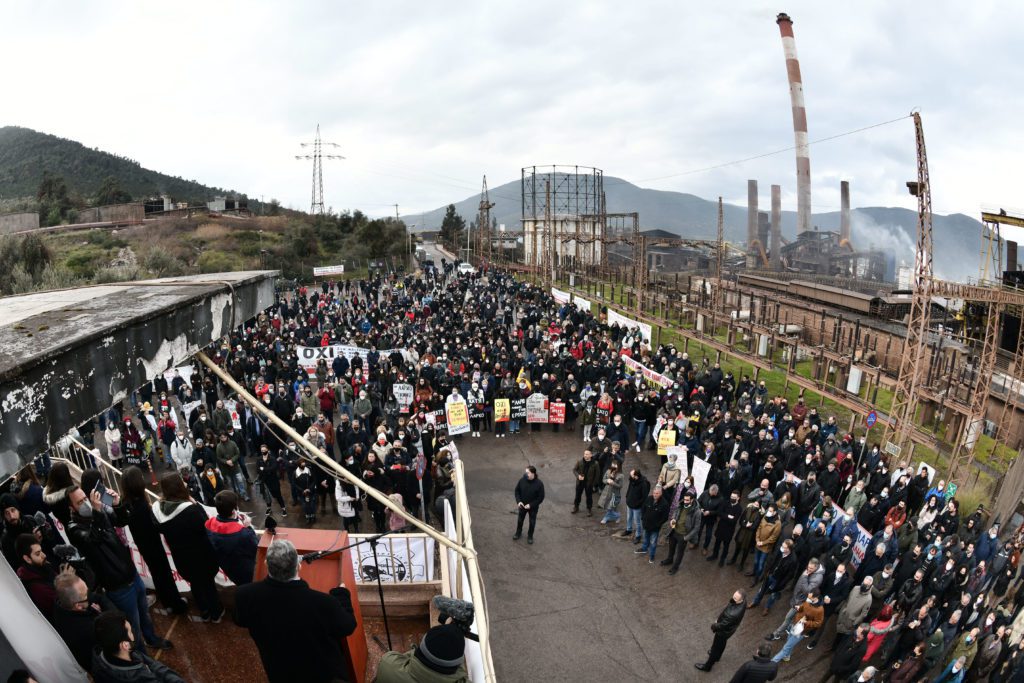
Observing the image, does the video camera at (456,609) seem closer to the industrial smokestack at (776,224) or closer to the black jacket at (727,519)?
the black jacket at (727,519)

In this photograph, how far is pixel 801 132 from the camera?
207 feet

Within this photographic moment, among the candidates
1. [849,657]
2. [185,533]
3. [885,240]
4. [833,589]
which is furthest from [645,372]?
[885,240]

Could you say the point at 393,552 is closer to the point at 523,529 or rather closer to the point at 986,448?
the point at 523,529

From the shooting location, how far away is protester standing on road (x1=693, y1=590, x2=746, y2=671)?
22.6ft

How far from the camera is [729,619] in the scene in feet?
22.8

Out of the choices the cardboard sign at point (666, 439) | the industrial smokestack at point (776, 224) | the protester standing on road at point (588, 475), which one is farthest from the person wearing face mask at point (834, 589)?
the industrial smokestack at point (776, 224)

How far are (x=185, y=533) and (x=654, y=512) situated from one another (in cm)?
698

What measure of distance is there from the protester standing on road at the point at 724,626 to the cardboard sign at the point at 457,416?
7686 millimetres

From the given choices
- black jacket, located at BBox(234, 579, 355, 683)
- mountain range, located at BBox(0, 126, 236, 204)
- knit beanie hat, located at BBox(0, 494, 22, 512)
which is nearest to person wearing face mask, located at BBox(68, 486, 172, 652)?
knit beanie hat, located at BBox(0, 494, 22, 512)

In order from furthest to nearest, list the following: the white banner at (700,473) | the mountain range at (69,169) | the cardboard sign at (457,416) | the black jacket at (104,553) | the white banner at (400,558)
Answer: the mountain range at (69,169), the cardboard sign at (457,416), the white banner at (700,473), the white banner at (400,558), the black jacket at (104,553)

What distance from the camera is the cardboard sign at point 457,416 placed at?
13.7 meters

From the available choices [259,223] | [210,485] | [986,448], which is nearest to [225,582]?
[210,485]

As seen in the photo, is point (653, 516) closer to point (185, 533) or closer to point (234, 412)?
point (185, 533)

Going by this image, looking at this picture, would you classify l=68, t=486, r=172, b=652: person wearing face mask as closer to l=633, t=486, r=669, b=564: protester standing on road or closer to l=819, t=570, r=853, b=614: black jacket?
l=633, t=486, r=669, b=564: protester standing on road
